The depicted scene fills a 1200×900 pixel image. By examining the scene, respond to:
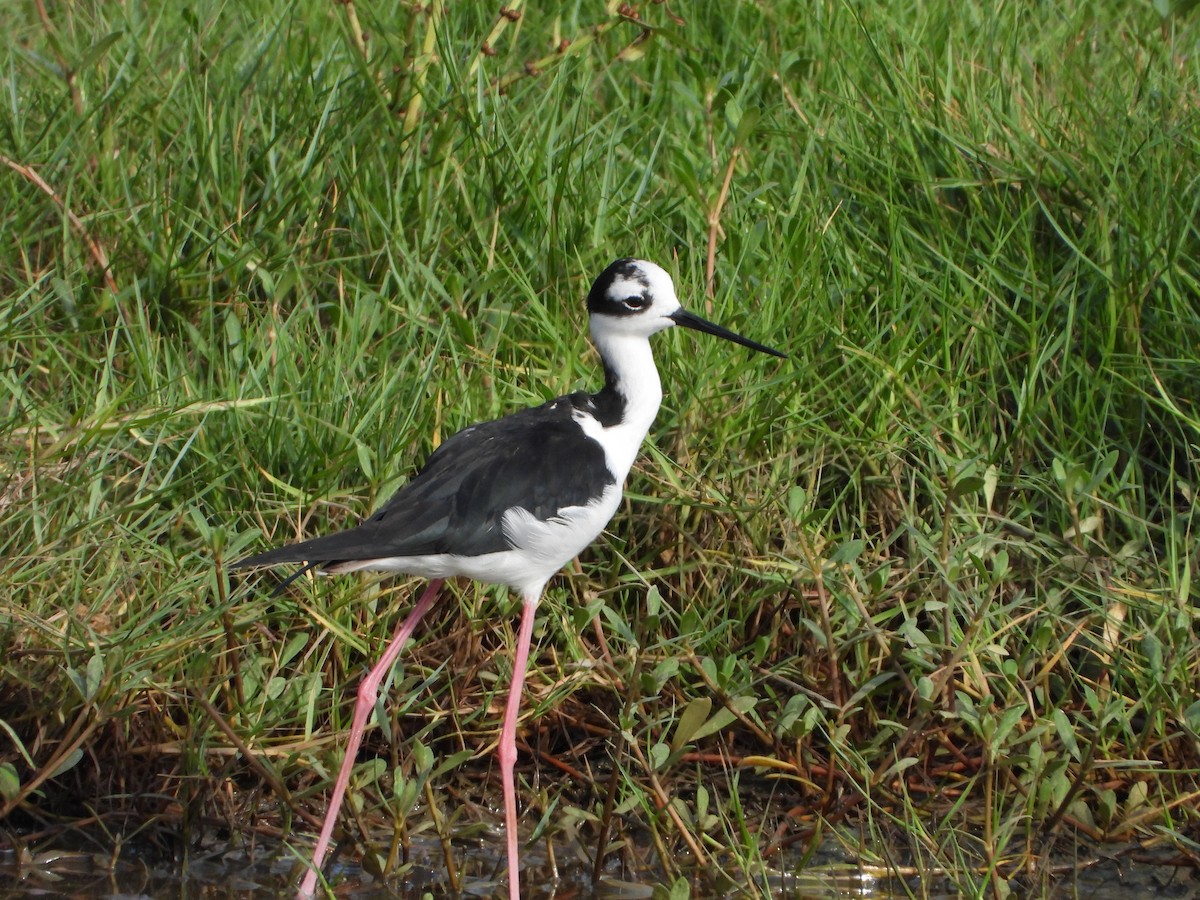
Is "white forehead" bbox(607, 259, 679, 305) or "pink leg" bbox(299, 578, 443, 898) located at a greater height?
"white forehead" bbox(607, 259, 679, 305)

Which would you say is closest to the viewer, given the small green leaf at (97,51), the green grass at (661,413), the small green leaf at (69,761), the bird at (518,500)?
the small green leaf at (69,761)

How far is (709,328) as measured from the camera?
10.9 ft

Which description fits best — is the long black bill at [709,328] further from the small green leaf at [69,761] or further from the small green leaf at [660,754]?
the small green leaf at [69,761]

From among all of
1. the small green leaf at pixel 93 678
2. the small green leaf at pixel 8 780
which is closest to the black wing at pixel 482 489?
the small green leaf at pixel 93 678

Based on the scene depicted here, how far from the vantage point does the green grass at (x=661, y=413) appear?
10.0ft

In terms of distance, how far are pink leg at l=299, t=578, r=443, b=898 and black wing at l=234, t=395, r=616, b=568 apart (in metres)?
0.20

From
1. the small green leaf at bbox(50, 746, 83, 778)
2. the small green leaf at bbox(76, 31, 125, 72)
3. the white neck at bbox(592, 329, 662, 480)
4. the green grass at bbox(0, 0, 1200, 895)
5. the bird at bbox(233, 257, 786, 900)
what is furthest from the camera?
the small green leaf at bbox(76, 31, 125, 72)

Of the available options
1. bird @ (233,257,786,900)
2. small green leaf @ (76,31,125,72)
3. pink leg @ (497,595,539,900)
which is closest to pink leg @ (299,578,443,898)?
bird @ (233,257,786,900)

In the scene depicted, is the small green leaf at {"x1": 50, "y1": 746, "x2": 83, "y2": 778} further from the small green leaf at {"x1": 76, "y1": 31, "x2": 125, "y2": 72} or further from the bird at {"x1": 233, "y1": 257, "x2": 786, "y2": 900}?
the small green leaf at {"x1": 76, "y1": 31, "x2": 125, "y2": 72}

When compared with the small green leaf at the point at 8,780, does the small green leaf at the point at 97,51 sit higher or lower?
higher

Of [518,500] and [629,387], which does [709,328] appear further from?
[518,500]

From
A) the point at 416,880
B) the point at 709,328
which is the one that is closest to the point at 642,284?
the point at 709,328

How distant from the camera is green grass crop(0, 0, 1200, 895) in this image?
120 inches

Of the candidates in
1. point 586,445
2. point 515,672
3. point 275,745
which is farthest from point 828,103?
point 275,745
